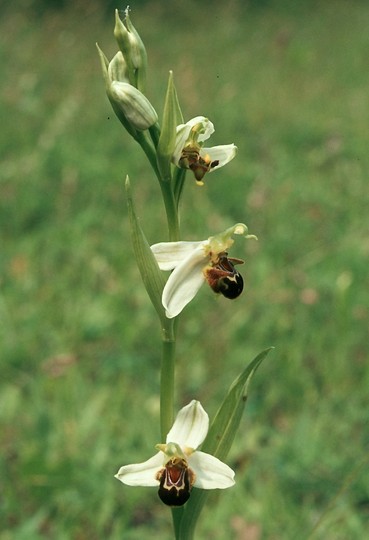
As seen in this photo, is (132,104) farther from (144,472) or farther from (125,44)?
(144,472)

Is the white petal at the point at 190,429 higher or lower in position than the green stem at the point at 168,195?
lower

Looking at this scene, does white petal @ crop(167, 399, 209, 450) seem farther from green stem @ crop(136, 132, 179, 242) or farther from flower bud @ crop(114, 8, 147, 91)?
flower bud @ crop(114, 8, 147, 91)

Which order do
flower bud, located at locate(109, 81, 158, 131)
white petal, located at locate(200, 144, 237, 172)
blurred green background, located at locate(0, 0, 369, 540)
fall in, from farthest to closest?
blurred green background, located at locate(0, 0, 369, 540), white petal, located at locate(200, 144, 237, 172), flower bud, located at locate(109, 81, 158, 131)

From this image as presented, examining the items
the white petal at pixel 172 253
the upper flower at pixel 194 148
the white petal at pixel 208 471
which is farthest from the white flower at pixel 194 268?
the white petal at pixel 208 471

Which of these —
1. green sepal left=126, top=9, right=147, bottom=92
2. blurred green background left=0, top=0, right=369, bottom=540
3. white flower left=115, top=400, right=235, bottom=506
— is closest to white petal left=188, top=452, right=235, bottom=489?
white flower left=115, top=400, right=235, bottom=506

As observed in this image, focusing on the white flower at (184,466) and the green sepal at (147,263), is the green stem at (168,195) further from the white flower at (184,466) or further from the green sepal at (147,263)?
the white flower at (184,466)

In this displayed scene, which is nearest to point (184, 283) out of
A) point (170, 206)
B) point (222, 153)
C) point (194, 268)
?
point (194, 268)

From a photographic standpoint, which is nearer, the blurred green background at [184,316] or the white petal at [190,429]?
the white petal at [190,429]
